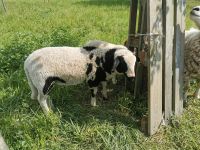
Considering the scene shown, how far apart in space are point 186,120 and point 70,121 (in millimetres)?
1513

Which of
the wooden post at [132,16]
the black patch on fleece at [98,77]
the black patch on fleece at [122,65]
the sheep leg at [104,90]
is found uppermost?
the wooden post at [132,16]

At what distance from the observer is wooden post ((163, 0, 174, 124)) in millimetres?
4445

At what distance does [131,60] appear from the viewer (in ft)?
15.5

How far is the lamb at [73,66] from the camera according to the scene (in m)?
4.68

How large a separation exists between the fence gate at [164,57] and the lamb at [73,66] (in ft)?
1.15

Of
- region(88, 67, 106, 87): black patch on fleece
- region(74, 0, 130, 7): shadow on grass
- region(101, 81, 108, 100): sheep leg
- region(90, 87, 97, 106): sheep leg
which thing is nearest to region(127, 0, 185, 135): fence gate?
region(88, 67, 106, 87): black patch on fleece

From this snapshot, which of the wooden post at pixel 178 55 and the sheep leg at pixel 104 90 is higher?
the wooden post at pixel 178 55

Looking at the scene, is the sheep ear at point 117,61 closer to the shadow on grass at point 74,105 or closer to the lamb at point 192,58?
the shadow on grass at point 74,105

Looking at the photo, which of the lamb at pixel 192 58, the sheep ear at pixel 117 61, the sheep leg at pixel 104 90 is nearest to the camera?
the sheep ear at pixel 117 61

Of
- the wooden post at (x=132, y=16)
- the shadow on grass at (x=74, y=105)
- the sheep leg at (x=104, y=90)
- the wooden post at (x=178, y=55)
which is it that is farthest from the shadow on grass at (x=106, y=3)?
the wooden post at (x=178, y=55)

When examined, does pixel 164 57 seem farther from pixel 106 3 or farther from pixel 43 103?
pixel 106 3

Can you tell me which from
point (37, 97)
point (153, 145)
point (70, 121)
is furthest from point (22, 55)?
point (153, 145)

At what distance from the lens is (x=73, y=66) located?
4.79 metres

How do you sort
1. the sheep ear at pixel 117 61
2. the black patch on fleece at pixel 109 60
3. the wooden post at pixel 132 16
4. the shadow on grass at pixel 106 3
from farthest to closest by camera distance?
the shadow on grass at pixel 106 3 → the wooden post at pixel 132 16 → the black patch on fleece at pixel 109 60 → the sheep ear at pixel 117 61
